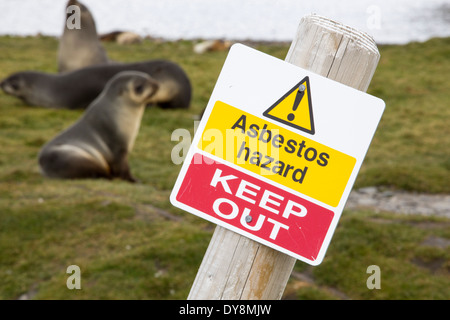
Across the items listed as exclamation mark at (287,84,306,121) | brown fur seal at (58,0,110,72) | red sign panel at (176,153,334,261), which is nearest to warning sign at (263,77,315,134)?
exclamation mark at (287,84,306,121)

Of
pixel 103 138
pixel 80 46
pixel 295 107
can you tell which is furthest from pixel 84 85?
pixel 295 107

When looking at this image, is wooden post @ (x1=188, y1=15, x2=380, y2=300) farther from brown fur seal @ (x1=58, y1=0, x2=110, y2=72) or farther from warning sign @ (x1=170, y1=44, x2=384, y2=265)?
brown fur seal @ (x1=58, y1=0, x2=110, y2=72)

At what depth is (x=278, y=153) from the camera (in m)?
1.50

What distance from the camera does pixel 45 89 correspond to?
1248 centimetres

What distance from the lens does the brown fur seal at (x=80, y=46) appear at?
14219 millimetres

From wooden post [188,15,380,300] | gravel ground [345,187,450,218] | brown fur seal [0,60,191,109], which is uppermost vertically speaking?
wooden post [188,15,380,300]

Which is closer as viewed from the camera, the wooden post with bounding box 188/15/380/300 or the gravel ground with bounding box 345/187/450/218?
the wooden post with bounding box 188/15/380/300

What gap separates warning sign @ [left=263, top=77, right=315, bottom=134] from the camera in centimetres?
151

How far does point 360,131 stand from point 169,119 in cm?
1031

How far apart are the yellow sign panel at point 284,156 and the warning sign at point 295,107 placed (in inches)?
1.2

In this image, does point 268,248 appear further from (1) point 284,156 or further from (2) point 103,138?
(2) point 103,138

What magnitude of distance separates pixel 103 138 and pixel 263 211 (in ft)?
23.3

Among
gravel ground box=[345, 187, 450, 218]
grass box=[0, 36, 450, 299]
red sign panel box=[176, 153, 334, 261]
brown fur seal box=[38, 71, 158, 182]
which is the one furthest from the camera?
brown fur seal box=[38, 71, 158, 182]
